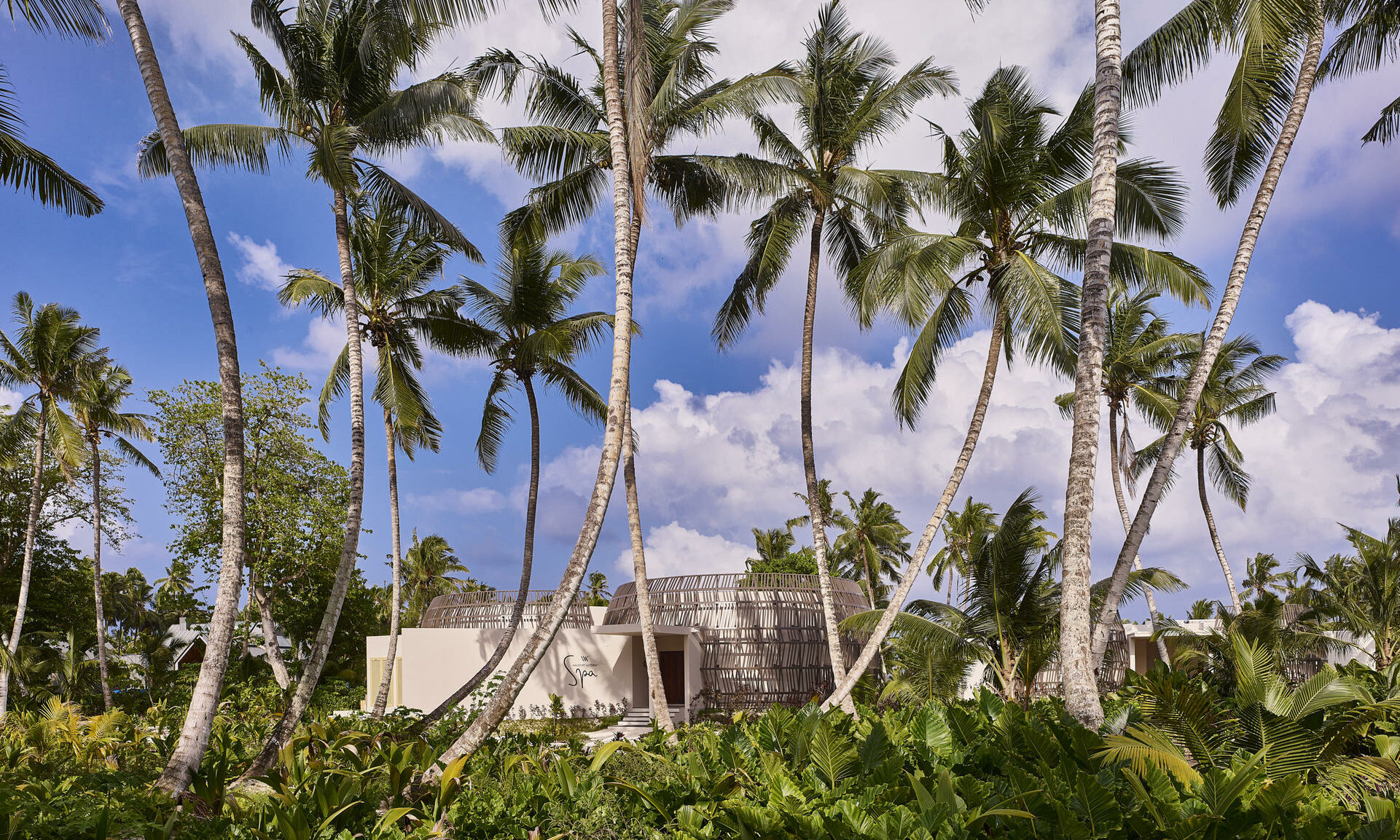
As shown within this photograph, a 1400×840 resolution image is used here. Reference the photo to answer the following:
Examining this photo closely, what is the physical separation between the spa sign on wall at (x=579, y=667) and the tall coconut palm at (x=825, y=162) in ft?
23.9

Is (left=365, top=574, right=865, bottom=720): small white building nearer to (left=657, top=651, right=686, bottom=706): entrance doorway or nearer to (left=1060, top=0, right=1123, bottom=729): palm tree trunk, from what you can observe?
(left=657, top=651, right=686, bottom=706): entrance doorway

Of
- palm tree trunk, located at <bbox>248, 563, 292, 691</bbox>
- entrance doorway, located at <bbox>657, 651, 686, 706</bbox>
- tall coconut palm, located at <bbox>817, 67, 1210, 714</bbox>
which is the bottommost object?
entrance doorway, located at <bbox>657, 651, 686, 706</bbox>

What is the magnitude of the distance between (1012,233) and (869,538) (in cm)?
2193

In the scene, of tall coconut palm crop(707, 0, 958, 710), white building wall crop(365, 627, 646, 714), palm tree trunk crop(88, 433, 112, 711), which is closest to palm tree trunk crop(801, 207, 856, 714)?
tall coconut palm crop(707, 0, 958, 710)

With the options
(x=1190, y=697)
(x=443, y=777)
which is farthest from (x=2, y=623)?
(x=1190, y=697)

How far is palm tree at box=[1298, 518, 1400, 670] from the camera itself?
15.7 meters

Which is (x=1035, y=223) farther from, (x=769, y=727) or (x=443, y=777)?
(x=443, y=777)

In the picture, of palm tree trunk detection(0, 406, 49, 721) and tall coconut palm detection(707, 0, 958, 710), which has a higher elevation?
tall coconut palm detection(707, 0, 958, 710)

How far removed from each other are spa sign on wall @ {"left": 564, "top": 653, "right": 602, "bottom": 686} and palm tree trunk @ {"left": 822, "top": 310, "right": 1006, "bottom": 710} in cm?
842

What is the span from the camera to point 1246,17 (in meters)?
8.88

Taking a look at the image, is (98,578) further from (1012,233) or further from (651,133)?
(1012,233)

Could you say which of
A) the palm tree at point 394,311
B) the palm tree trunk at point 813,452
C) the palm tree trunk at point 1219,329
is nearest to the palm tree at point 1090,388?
the palm tree trunk at point 1219,329

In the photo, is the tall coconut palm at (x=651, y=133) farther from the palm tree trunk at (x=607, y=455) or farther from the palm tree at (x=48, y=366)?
the palm tree at (x=48, y=366)

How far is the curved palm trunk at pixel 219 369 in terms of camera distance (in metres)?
7.21
